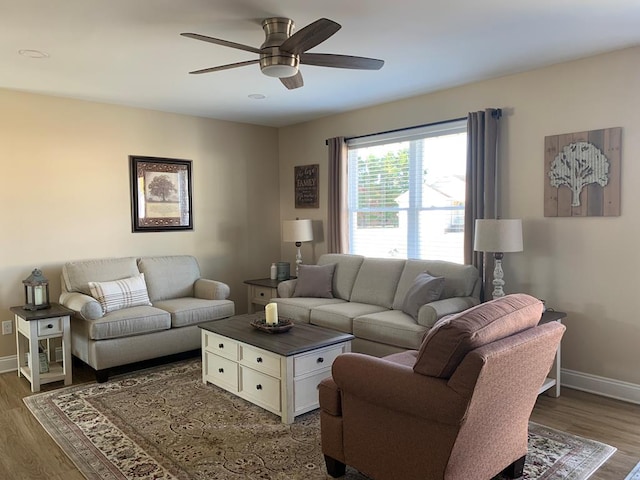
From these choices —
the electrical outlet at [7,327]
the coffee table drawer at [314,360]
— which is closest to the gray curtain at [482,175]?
the coffee table drawer at [314,360]

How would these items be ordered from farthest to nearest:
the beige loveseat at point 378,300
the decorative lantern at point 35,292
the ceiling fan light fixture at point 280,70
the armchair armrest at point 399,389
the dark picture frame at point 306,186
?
the dark picture frame at point 306,186, the decorative lantern at point 35,292, the beige loveseat at point 378,300, the ceiling fan light fixture at point 280,70, the armchair armrest at point 399,389

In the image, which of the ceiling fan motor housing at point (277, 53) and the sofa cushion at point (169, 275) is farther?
the sofa cushion at point (169, 275)

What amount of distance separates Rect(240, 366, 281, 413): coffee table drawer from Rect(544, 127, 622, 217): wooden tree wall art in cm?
253

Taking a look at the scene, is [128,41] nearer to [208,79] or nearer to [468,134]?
[208,79]

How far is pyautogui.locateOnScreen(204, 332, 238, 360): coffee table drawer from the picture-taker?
3497 mm

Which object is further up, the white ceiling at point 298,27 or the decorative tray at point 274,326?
the white ceiling at point 298,27

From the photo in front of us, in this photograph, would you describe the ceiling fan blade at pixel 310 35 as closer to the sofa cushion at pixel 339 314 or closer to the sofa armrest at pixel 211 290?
the sofa cushion at pixel 339 314

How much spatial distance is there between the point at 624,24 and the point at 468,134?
4.73 ft

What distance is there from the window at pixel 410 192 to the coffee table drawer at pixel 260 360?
7.05ft

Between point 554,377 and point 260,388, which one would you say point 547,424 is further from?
point 260,388

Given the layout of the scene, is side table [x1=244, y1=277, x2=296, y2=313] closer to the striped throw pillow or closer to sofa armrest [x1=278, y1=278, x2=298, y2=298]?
sofa armrest [x1=278, y1=278, x2=298, y2=298]

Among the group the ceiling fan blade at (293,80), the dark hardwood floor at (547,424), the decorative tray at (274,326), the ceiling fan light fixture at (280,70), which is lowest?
the dark hardwood floor at (547,424)

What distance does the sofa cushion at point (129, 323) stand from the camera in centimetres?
387

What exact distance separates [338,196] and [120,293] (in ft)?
8.28
